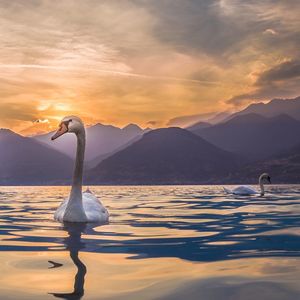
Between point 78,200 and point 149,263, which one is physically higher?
point 78,200

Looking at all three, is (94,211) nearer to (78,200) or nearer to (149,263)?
(78,200)

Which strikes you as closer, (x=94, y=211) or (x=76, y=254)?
(x=76, y=254)

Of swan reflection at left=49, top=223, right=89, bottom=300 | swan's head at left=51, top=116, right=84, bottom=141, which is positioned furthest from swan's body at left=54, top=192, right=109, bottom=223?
swan's head at left=51, top=116, right=84, bottom=141

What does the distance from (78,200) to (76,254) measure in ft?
19.0

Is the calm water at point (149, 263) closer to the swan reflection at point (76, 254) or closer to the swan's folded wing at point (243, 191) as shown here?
the swan reflection at point (76, 254)

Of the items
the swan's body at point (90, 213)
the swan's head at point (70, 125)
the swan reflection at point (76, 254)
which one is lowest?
the swan reflection at point (76, 254)

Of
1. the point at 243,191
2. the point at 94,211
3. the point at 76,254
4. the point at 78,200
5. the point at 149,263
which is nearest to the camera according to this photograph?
the point at 149,263

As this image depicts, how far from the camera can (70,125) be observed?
53.3ft

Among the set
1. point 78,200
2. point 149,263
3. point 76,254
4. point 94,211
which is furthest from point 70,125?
point 149,263

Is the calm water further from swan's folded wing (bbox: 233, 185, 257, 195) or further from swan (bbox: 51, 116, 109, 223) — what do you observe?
swan's folded wing (bbox: 233, 185, 257, 195)

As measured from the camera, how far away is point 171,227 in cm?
1481

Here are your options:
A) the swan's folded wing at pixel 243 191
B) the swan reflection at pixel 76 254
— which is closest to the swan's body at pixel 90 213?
the swan reflection at pixel 76 254

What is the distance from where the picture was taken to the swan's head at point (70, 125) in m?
15.8

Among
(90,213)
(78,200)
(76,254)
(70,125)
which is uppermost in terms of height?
(70,125)
